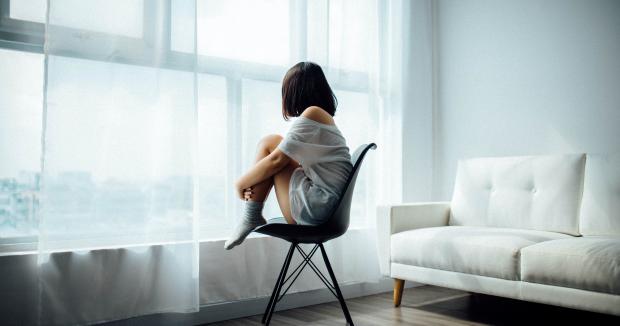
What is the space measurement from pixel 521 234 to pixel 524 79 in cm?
118

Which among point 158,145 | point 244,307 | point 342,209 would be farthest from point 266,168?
point 244,307

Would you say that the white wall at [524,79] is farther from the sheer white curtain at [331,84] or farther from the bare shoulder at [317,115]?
the bare shoulder at [317,115]

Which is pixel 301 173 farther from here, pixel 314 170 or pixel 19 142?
pixel 19 142

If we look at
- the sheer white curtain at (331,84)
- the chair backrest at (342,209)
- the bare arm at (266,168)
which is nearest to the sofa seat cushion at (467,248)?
the sheer white curtain at (331,84)

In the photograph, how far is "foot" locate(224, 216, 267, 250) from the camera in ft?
6.17

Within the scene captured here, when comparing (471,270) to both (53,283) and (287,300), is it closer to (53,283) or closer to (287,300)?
(287,300)

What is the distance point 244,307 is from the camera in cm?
254

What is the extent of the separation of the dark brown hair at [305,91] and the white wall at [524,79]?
1.54m

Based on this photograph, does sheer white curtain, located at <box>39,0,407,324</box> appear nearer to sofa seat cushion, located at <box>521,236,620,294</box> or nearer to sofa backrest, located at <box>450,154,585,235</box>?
sofa backrest, located at <box>450,154,585,235</box>

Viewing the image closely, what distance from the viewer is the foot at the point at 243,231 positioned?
188 centimetres

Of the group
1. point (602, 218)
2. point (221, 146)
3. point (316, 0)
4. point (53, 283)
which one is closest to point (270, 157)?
point (221, 146)

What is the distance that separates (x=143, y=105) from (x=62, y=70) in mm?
349

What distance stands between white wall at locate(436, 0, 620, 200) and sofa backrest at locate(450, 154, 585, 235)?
319 mm

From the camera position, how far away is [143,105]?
2.22 meters
